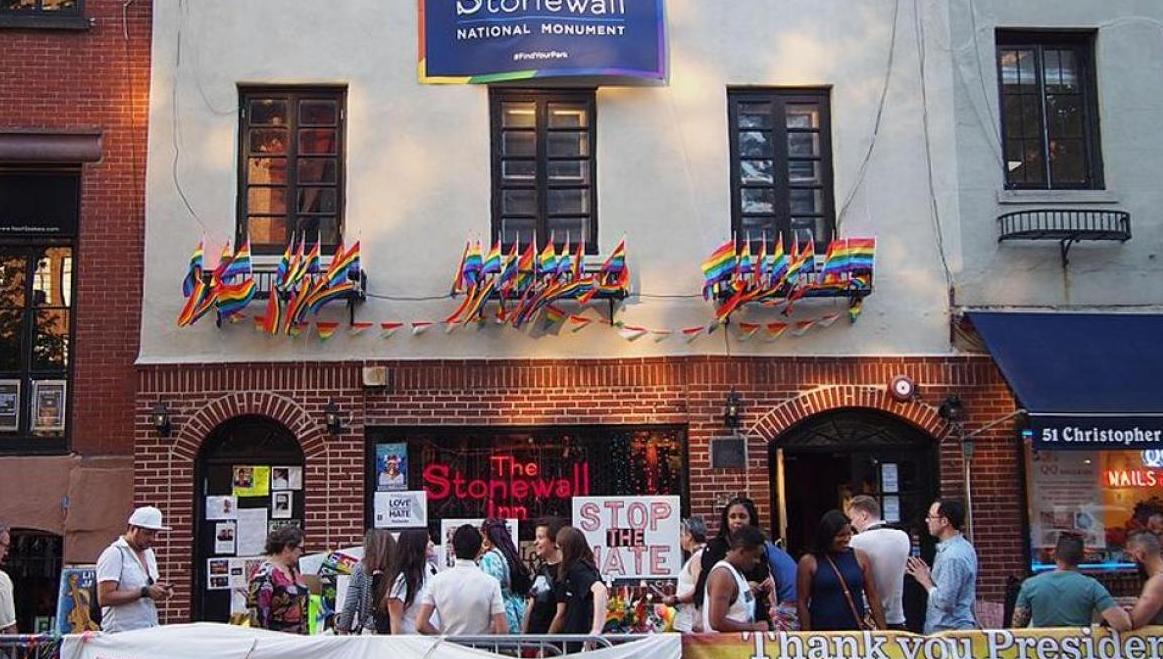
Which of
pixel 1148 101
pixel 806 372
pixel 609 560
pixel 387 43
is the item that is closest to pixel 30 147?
pixel 387 43

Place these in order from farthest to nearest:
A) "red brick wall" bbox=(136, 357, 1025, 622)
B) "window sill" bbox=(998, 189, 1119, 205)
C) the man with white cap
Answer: "window sill" bbox=(998, 189, 1119, 205) < "red brick wall" bbox=(136, 357, 1025, 622) < the man with white cap

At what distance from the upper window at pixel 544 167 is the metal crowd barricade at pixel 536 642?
17.6ft

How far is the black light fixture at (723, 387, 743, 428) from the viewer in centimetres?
1228

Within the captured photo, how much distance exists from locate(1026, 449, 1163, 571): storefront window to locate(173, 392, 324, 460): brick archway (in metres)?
6.96

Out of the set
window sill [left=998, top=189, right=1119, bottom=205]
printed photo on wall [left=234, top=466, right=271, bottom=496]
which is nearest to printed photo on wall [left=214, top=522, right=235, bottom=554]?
printed photo on wall [left=234, top=466, right=271, bottom=496]

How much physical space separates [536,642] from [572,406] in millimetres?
4686

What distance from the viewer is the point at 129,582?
9164 millimetres

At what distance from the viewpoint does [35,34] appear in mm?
12898

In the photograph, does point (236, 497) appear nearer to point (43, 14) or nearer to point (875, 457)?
point (43, 14)

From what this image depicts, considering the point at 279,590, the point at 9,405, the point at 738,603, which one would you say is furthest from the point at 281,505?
the point at 738,603

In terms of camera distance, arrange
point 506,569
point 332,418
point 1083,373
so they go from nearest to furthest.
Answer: point 506,569
point 1083,373
point 332,418

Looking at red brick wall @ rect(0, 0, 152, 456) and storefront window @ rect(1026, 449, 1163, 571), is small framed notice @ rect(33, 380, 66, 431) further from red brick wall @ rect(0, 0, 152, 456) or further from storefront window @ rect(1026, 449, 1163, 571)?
storefront window @ rect(1026, 449, 1163, 571)

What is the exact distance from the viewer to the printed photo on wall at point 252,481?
12383mm

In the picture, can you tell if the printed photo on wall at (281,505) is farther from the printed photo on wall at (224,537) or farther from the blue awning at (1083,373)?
the blue awning at (1083,373)
